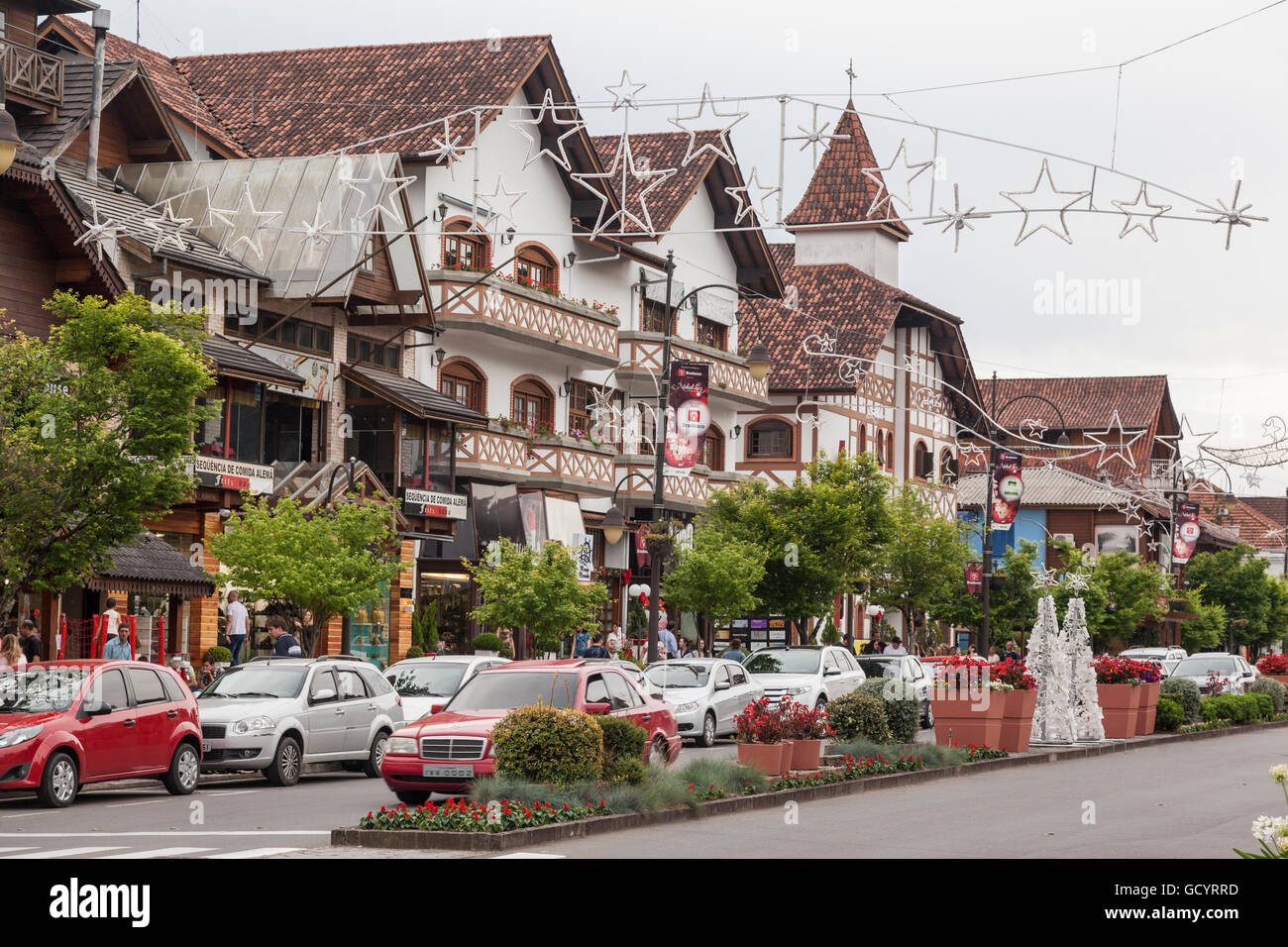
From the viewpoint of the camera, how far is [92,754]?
62.8 feet

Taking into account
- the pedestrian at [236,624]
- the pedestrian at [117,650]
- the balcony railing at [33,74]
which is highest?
the balcony railing at [33,74]

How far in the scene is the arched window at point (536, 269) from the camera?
44.9 metres

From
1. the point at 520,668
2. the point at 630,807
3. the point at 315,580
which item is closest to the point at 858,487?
the point at 315,580

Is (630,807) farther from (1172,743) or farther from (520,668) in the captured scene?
(1172,743)

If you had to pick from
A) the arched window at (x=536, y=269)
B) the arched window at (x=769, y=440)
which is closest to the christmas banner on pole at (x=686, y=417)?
the arched window at (x=536, y=269)

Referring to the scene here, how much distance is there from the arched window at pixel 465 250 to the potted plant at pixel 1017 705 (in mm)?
18812

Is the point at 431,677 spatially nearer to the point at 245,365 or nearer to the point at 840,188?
the point at 245,365

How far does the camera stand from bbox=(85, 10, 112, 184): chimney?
3331 cm

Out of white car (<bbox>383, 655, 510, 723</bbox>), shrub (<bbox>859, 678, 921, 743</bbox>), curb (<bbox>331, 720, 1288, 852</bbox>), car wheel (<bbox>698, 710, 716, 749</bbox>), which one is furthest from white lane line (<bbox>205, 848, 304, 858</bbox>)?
car wheel (<bbox>698, 710, 716, 749</bbox>)

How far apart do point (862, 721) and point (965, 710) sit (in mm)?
3465

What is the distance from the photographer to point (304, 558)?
29625 mm

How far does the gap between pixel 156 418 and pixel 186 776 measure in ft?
15.2

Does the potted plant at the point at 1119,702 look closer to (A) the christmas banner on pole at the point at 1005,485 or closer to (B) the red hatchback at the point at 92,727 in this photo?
(B) the red hatchback at the point at 92,727

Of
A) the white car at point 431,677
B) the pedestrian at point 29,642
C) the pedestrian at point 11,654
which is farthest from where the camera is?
the white car at point 431,677
